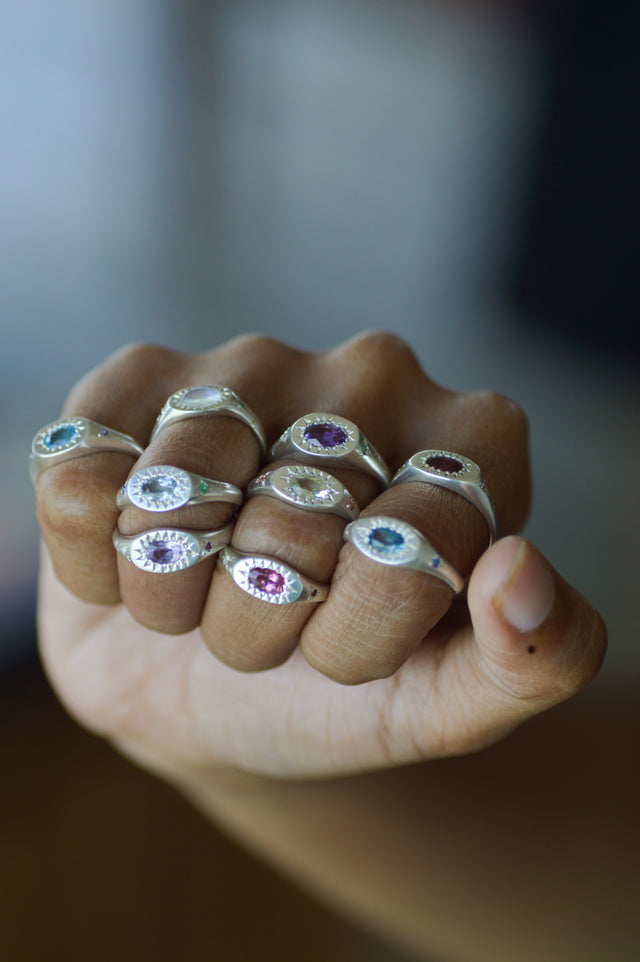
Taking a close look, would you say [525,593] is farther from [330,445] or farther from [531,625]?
[330,445]

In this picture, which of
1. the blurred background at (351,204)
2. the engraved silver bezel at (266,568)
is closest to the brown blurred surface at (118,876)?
the blurred background at (351,204)

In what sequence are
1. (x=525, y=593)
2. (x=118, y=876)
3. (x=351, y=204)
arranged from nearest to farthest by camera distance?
(x=525, y=593), (x=118, y=876), (x=351, y=204)

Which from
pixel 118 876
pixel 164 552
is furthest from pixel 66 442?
pixel 118 876

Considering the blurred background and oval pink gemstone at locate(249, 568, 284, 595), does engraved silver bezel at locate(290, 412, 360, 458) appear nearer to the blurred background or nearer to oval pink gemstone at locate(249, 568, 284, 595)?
oval pink gemstone at locate(249, 568, 284, 595)

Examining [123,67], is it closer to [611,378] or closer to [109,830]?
[611,378]

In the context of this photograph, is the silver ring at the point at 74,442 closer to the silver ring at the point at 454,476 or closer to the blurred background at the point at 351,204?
the silver ring at the point at 454,476

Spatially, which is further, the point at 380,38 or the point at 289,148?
the point at 289,148

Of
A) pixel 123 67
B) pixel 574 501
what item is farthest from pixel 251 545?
pixel 123 67
